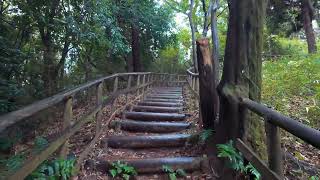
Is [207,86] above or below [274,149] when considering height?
above

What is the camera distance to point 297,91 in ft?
27.3

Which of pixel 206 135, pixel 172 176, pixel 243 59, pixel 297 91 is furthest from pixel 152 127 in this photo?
pixel 297 91

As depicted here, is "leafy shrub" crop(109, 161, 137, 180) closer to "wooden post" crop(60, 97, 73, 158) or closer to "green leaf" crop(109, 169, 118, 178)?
"green leaf" crop(109, 169, 118, 178)

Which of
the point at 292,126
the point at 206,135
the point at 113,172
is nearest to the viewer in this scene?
the point at 292,126

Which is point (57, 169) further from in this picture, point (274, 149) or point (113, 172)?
point (274, 149)

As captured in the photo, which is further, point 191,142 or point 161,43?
point 161,43

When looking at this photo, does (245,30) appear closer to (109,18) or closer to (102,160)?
(102,160)

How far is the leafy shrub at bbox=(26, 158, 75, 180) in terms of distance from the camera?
3.38 meters

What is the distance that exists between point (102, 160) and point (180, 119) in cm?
347

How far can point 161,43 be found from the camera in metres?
20.2

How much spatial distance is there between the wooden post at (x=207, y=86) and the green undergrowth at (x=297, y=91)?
1.70m

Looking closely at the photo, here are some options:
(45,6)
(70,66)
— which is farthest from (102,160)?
(70,66)

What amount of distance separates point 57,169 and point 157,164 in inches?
73.1

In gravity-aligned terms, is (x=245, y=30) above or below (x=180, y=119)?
above
